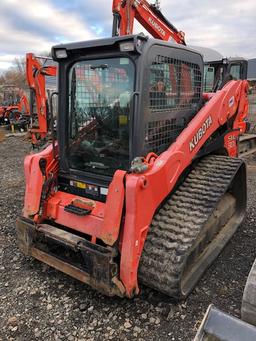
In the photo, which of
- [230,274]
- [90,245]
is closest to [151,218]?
[90,245]

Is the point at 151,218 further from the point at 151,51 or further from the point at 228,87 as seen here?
the point at 228,87

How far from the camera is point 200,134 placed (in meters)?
3.37

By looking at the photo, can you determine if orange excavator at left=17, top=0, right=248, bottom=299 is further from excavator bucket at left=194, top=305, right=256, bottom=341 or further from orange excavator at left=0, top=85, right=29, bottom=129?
orange excavator at left=0, top=85, right=29, bottom=129

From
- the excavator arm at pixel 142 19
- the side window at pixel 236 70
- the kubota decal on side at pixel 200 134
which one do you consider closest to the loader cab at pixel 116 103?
the kubota decal on side at pixel 200 134

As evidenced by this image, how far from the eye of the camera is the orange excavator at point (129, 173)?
2.68 meters

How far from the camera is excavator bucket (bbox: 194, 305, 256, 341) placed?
1469 millimetres

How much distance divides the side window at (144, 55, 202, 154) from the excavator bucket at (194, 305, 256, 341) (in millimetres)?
1667

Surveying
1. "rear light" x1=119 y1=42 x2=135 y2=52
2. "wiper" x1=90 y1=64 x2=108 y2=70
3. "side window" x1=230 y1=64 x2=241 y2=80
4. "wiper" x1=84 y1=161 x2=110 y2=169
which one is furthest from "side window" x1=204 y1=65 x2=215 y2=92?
"rear light" x1=119 y1=42 x2=135 y2=52

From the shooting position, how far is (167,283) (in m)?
2.64

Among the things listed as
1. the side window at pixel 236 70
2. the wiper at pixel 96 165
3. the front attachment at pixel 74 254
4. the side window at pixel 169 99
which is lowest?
the front attachment at pixel 74 254

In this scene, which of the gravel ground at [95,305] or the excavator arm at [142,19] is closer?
the gravel ground at [95,305]

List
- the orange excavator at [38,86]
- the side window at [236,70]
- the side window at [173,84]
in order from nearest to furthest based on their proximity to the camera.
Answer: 1. the side window at [173,84]
2. the side window at [236,70]
3. the orange excavator at [38,86]

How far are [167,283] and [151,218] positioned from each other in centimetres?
52

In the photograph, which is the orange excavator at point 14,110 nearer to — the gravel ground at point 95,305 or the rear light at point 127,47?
the gravel ground at point 95,305
